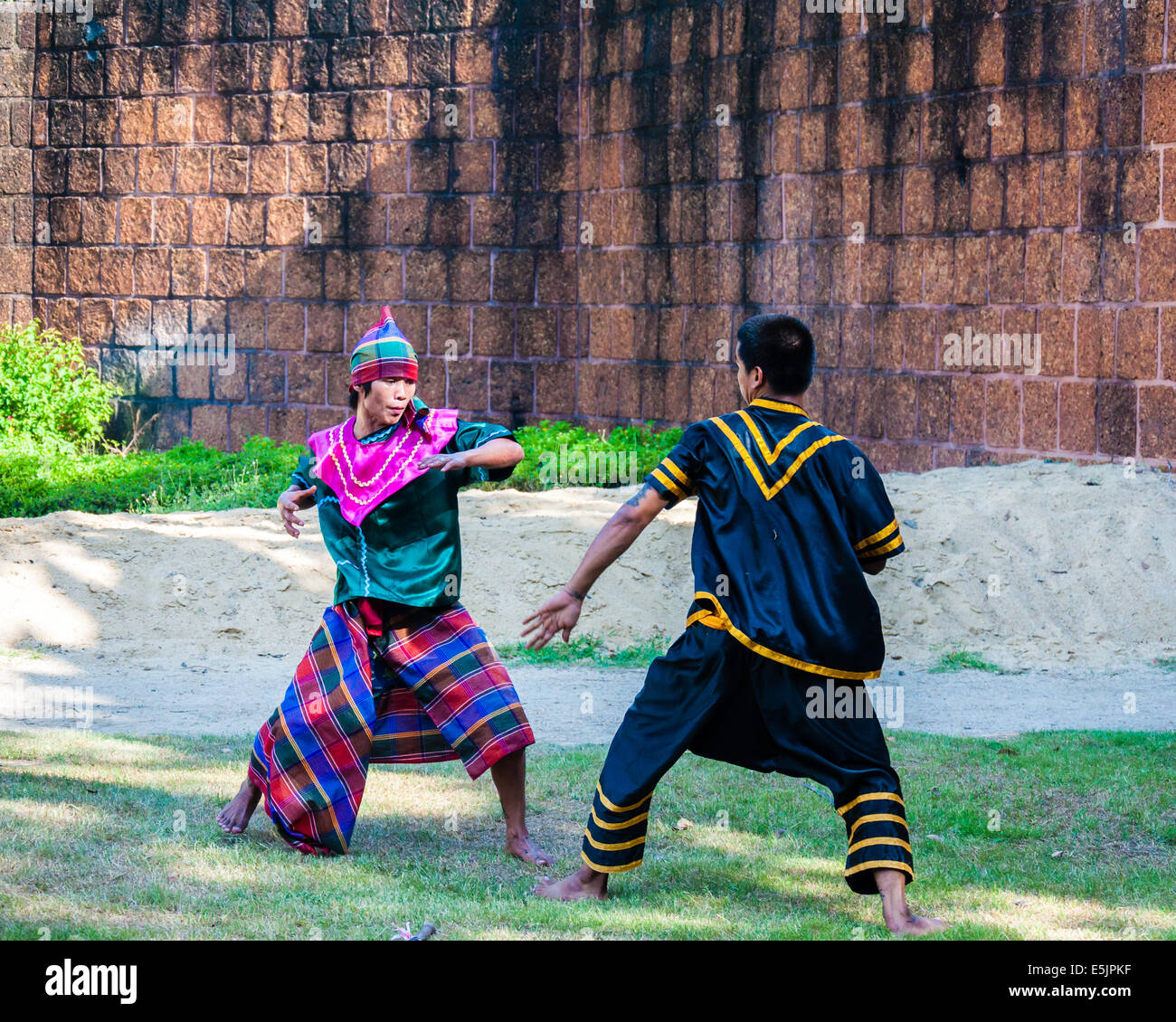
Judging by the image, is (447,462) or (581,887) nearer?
(581,887)

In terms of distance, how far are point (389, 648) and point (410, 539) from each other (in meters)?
0.37

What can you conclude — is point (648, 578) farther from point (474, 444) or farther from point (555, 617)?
point (555, 617)

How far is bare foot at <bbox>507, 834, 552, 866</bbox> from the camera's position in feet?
14.9

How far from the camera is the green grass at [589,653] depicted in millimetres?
8531

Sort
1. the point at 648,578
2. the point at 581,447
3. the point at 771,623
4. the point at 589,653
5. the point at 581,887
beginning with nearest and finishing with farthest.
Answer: the point at 771,623 < the point at 581,887 < the point at 589,653 < the point at 648,578 < the point at 581,447

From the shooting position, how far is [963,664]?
27.3 feet

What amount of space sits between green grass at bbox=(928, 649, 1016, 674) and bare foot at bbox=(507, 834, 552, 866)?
4.14 metres

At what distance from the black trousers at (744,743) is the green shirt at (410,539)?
0.96 m

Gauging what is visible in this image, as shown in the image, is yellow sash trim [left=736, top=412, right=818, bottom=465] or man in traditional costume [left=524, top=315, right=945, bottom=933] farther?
A: yellow sash trim [left=736, top=412, right=818, bottom=465]

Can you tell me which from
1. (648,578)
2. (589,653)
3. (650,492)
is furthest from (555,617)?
(648,578)

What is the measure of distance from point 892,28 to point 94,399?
892 centimetres

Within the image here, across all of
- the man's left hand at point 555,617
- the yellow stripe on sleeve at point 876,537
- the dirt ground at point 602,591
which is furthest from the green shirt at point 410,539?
the dirt ground at point 602,591

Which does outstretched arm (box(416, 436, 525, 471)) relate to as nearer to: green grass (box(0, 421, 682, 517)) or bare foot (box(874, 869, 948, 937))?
bare foot (box(874, 869, 948, 937))

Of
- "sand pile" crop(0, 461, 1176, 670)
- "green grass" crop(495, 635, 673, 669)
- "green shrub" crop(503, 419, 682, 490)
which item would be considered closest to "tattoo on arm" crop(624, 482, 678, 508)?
"green grass" crop(495, 635, 673, 669)
